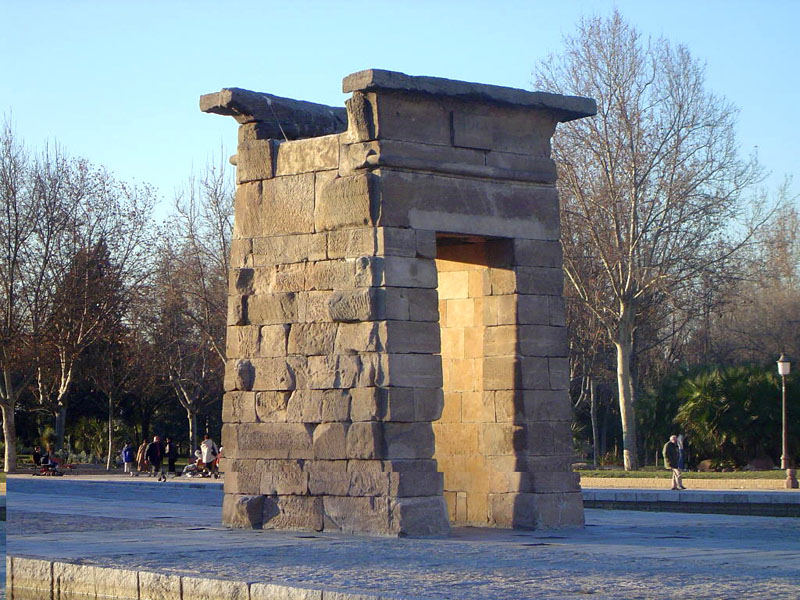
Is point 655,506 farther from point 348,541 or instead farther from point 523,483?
point 348,541

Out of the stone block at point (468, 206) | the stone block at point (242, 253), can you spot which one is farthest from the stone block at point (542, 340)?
the stone block at point (242, 253)

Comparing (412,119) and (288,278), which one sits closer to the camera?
(412,119)

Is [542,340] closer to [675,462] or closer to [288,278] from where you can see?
[288,278]

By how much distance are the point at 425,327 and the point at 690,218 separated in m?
21.0

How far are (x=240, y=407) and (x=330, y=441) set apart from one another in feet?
4.51

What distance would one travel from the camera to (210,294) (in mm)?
40094

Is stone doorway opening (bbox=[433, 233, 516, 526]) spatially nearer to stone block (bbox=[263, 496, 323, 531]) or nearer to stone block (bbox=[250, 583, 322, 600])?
stone block (bbox=[263, 496, 323, 531])

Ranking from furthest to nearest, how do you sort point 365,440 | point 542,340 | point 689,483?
point 689,483
point 542,340
point 365,440

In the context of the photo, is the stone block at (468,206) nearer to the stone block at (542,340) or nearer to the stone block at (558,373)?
the stone block at (542,340)

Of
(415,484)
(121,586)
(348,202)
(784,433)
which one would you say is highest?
(348,202)

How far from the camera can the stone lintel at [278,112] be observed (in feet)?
46.2

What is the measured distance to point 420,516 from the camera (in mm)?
12609

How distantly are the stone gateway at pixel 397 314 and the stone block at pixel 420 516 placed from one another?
0.02 m

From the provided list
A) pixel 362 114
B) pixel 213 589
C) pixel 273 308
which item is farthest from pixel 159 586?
pixel 362 114
